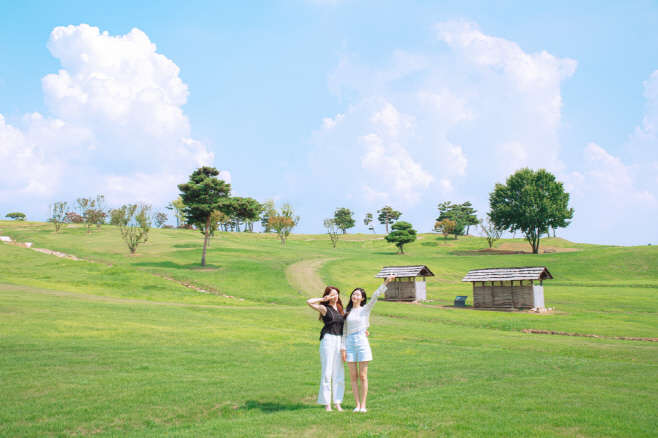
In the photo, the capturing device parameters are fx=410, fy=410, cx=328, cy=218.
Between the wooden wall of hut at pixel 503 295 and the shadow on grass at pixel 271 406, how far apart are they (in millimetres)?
35207

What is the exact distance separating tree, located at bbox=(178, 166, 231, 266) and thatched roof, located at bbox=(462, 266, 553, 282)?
33.5m

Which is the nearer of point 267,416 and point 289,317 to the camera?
point 267,416

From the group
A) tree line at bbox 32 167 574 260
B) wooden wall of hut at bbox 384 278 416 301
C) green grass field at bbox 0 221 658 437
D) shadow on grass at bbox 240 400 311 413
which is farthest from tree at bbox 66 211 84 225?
shadow on grass at bbox 240 400 311 413

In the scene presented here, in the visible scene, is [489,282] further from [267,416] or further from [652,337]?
[267,416]

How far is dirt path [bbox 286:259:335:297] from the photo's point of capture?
1900 inches

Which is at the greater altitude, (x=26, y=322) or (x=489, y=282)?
(x=26, y=322)

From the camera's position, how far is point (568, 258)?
74.7 metres

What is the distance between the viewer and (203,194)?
55188 millimetres

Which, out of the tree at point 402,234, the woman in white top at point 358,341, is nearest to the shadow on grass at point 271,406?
the woman in white top at point 358,341

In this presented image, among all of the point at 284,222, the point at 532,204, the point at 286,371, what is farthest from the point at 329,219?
the point at 286,371

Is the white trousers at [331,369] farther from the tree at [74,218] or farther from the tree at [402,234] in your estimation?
the tree at [74,218]

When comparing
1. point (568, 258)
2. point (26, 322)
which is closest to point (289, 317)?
point (26, 322)

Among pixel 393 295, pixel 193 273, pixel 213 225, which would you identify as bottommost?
pixel 393 295

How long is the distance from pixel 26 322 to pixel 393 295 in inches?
1423
